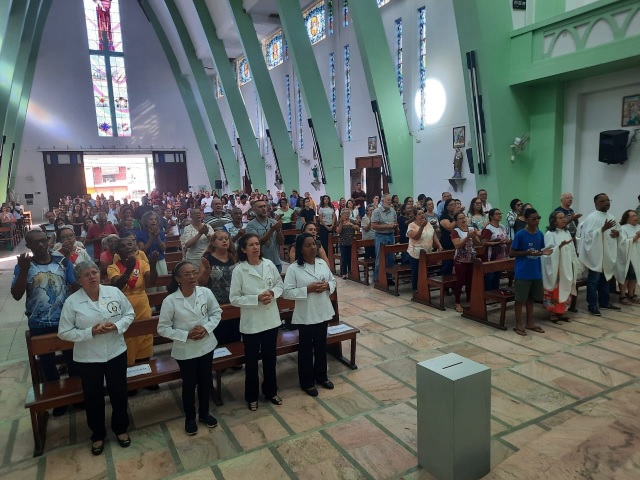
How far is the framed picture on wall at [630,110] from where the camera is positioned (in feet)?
26.7

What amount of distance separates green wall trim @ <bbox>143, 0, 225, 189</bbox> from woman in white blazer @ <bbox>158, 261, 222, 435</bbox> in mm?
23469

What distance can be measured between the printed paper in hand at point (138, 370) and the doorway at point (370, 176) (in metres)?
11.6

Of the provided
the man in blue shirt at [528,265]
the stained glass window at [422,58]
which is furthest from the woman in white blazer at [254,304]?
the stained glass window at [422,58]

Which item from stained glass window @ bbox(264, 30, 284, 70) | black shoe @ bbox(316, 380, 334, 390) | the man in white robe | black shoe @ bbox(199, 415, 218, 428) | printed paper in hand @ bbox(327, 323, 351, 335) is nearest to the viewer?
black shoe @ bbox(199, 415, 218, 428)

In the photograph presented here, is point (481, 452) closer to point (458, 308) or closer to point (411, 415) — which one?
point (411, 415)

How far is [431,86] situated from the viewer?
12.2m

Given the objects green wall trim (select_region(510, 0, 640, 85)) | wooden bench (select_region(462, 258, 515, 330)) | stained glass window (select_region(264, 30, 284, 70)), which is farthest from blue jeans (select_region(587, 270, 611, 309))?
stained glass window (select_region(264, 30, 284, 70))

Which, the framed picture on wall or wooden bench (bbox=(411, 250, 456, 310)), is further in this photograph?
the framed picture on wall

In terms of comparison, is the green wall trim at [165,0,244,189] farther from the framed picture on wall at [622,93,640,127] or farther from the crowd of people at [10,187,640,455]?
the framed picture on wall at [622,93,640,127]

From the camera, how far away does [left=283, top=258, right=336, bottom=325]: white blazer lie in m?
3.82

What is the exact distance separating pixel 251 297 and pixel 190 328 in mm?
522

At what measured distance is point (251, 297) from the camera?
3594mm

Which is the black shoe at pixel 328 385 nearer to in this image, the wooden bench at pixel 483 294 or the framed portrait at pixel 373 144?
the wooden bench at pixel 483 294

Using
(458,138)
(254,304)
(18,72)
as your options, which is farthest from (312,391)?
(18,72)
